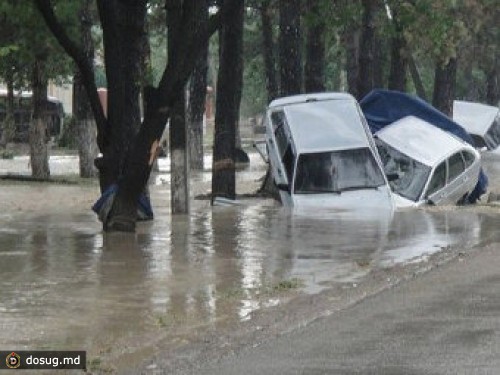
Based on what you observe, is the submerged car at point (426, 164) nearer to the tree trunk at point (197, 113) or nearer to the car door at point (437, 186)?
the car door at point (437, 186)

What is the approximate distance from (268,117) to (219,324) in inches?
613

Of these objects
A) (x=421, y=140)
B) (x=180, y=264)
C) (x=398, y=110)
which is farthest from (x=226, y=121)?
(x=180, y=264)

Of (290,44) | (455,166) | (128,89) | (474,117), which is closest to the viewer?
(128,89)

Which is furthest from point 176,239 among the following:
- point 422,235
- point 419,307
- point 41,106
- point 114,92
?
point 41,106

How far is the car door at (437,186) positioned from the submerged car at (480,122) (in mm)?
22286

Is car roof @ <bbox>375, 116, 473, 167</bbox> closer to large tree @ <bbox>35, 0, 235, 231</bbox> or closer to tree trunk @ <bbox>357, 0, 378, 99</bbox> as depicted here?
tree trunk @ <bbox>357, 0, 378, 99</bbox>

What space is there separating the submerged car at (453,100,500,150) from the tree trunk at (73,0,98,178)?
64.5 ft

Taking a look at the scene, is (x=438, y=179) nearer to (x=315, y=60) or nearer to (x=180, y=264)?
(x=315, y=60)

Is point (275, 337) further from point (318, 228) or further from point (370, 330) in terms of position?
point (318, 228)

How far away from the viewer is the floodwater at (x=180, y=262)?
9.87 metres

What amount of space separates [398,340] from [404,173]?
1611 centimetres

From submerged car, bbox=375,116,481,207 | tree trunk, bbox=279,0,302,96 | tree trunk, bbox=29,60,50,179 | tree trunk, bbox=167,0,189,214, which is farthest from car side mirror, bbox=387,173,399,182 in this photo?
tree trunk, bbox=29,60,50,179

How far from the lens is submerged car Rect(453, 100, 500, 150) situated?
156 ft

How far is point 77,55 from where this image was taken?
16.7 meters
